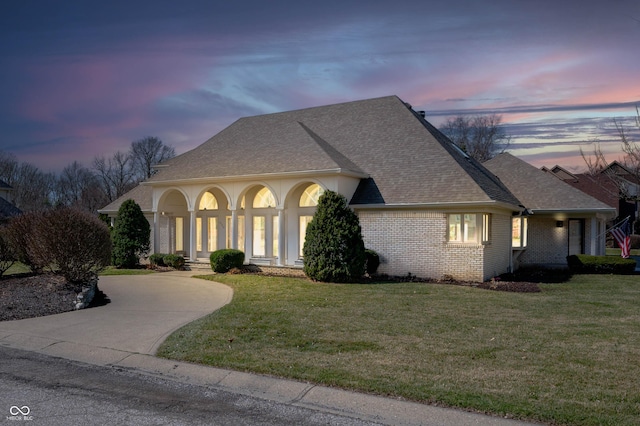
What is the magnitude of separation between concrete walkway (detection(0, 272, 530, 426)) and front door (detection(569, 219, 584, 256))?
18.3m

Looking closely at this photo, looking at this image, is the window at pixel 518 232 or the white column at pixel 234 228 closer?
the white column at pixel 234 228

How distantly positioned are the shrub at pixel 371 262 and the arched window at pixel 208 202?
31.2 feet

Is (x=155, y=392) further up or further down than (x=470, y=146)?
further down

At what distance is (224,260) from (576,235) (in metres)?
17.5

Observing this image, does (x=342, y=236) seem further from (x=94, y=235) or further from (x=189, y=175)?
(x=189, y=175)

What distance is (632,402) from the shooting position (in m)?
5.95

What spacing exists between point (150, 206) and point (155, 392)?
22.3m

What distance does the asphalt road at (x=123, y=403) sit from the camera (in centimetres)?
551

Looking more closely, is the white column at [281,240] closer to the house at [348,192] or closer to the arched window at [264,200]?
the house at [348,192]

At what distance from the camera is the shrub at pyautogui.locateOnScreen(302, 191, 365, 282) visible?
17.2 m

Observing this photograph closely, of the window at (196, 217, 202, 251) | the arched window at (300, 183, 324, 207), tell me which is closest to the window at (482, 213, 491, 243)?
the arched window at (300, 183, 324, 207)

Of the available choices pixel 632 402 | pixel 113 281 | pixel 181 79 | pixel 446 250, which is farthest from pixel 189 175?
pixel 632 402

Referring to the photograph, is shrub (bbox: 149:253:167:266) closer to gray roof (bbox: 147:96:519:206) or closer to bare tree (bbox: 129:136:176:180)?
gray roof (bbox: 147:96:519:206)

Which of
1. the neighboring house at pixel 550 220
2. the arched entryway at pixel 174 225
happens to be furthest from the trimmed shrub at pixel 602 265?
the arched entryway at pixel 174 225
